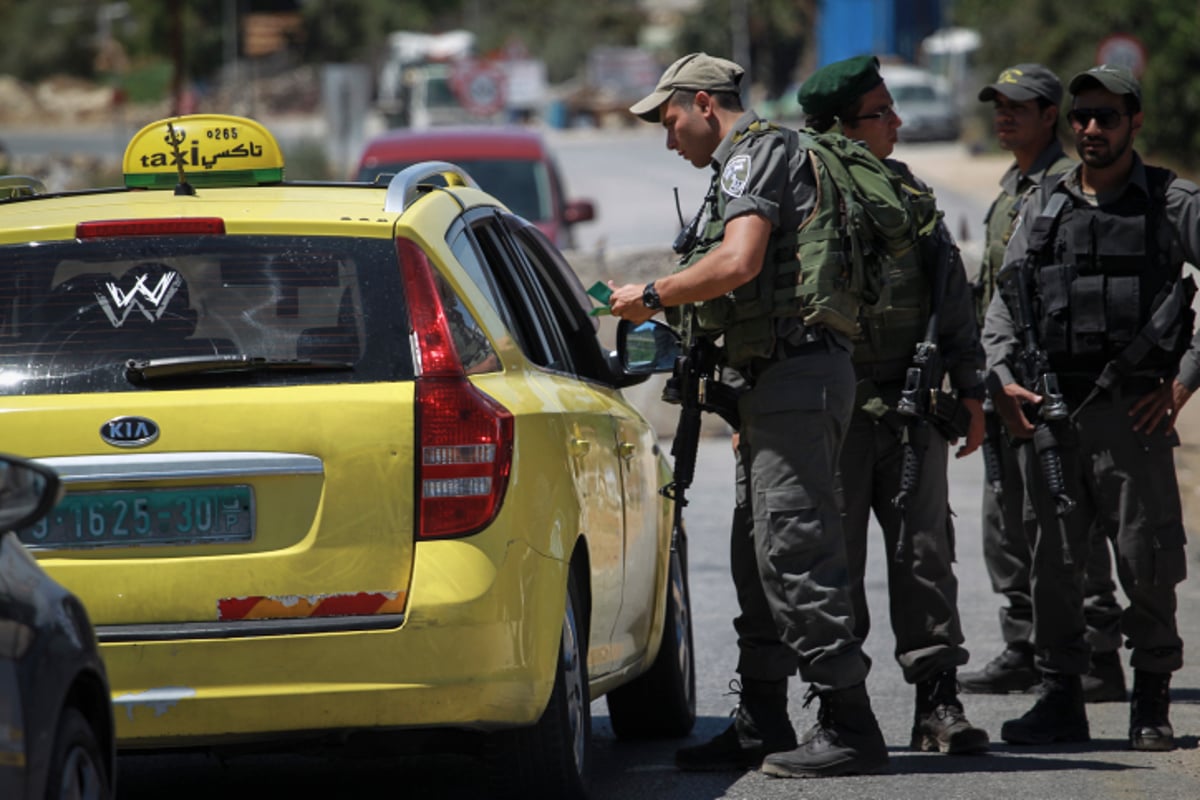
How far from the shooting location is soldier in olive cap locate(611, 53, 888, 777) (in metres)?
5.45

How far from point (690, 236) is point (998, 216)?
190 cm

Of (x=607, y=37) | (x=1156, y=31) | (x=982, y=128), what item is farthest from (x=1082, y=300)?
(x=607, y=37)

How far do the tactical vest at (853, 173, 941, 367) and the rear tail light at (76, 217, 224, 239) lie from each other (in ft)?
6.82

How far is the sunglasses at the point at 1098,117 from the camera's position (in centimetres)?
623

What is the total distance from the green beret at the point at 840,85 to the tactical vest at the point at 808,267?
0.51 meters

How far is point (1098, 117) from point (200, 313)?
292cm

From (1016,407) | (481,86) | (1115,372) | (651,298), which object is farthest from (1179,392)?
(481,86)

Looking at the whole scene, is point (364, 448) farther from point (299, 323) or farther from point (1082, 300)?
point (1082, 300)

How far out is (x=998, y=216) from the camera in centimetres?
721

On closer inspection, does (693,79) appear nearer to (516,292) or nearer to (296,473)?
(516,292)

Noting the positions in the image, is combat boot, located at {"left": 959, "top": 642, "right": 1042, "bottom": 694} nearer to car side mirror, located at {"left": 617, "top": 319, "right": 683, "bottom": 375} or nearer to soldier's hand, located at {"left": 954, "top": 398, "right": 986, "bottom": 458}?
soldier's hand, located at {"left": 954, "top": 398, "right": 986, "bottom": 458}

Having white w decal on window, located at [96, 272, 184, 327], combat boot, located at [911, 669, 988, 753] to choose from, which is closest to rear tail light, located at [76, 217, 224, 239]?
white w decal on window, located at [96, 272, 184, 327]

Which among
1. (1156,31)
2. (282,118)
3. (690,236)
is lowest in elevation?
(282,118)

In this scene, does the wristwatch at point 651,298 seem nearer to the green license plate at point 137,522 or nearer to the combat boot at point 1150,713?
the green license plate at point 137,522
